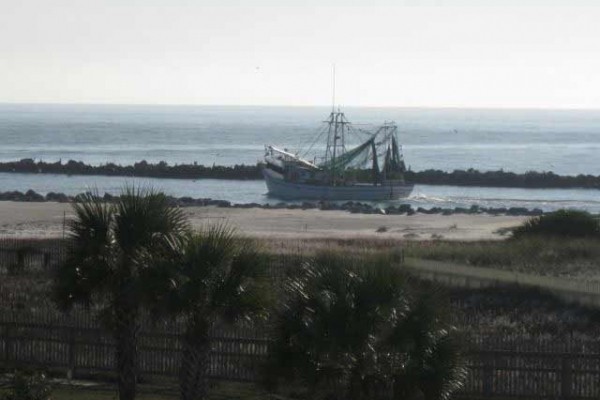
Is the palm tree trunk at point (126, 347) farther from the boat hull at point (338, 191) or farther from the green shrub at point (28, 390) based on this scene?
the boat hull at point (338, 191)

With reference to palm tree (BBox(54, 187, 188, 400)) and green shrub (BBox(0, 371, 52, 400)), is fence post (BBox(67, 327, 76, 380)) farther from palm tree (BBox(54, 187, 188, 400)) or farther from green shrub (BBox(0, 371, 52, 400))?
green shrub (BBox(0, 371, 52, 400))

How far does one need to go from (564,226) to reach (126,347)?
30.5 m

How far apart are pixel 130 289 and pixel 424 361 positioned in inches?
163

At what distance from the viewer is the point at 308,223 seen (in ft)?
202

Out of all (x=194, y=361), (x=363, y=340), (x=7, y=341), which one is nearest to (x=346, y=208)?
(x=7, y=341)

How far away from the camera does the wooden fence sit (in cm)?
1909

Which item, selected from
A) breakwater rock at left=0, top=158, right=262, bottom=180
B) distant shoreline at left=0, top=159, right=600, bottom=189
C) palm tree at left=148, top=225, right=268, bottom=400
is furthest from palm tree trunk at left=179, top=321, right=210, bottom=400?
breakwater rock at left=0, top=158, right=262, bottom=180

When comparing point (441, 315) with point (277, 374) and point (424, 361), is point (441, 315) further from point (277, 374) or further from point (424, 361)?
point (277, 374)

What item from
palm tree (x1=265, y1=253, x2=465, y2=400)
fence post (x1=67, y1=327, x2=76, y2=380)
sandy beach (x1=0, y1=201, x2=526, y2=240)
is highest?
palm tree (x1=265, y1=253, x2=465, y2=400)

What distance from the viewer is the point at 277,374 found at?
1562cm

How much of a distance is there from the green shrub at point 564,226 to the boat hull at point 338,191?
1637 inches

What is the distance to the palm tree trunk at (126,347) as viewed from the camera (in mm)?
17406

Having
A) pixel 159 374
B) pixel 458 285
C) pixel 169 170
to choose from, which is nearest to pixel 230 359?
pixel 159 374

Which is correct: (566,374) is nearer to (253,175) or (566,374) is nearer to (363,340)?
(363,340)
